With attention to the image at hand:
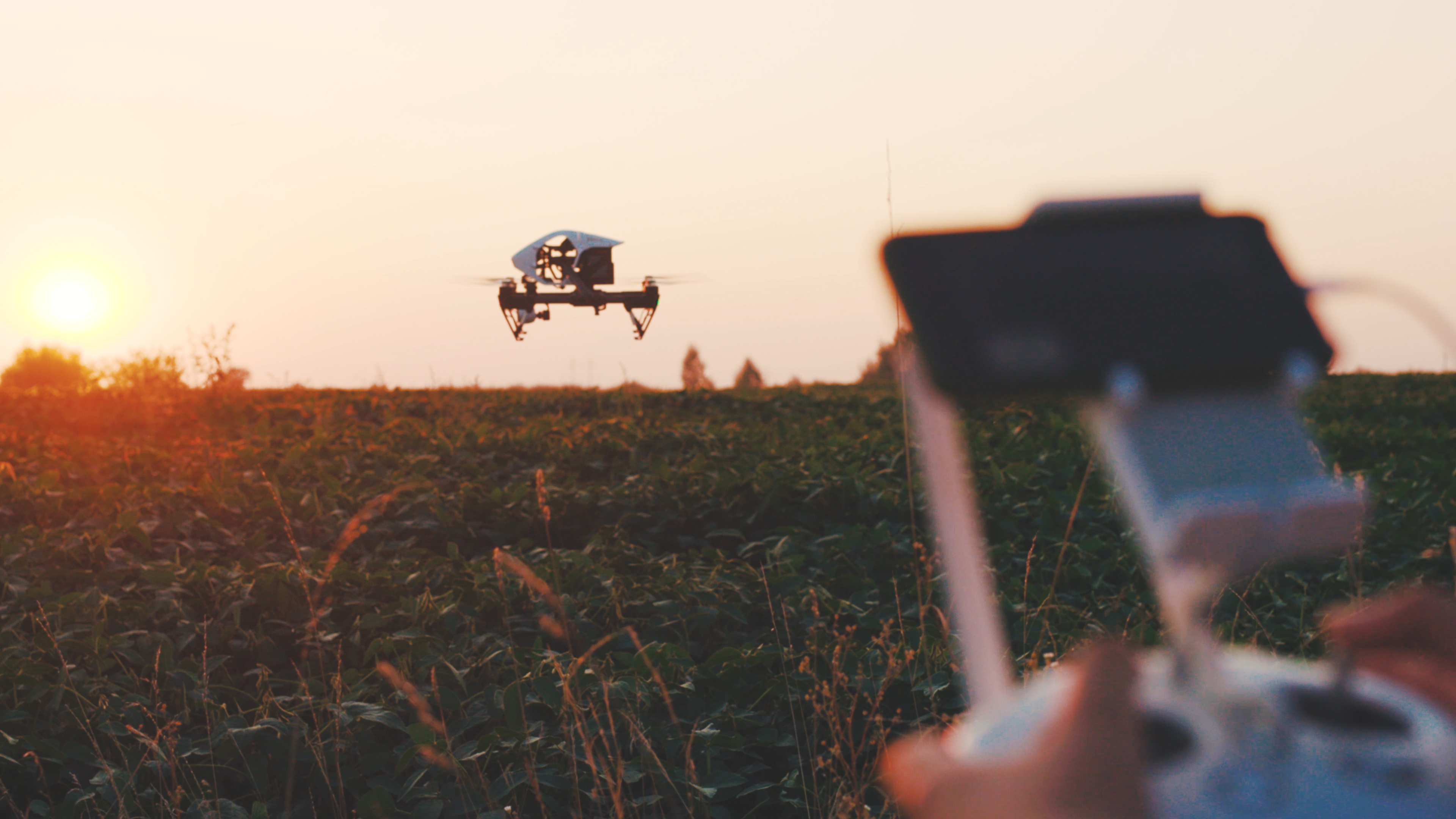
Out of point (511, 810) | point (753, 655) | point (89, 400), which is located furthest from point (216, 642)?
point (89, 400)

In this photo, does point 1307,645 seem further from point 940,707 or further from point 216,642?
point 216,642

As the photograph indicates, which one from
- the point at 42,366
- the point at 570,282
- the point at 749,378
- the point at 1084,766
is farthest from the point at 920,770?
the point at 42,366

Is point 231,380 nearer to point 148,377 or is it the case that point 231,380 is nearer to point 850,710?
point 148,377

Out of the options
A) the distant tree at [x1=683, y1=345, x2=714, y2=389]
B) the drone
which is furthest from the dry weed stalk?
the distant tree at [x1=683, y1=345, x2=714, y2=389]

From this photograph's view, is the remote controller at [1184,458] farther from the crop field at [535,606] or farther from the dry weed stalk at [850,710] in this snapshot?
the dry weed stalk at [850,710]

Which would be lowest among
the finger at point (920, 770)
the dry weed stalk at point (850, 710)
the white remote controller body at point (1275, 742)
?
the dry weed stalk at point (850, 710)

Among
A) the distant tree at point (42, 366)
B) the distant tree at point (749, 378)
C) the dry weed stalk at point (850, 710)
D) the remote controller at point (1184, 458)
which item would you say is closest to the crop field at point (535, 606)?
the dry weed stalk at point (850, 710)

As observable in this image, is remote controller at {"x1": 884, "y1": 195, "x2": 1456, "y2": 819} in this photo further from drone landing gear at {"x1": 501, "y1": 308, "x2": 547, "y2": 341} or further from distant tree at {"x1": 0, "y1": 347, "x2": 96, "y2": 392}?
distant tree at {"x1": 0, "y1": 347, "x2": 96, "y2": 392}
